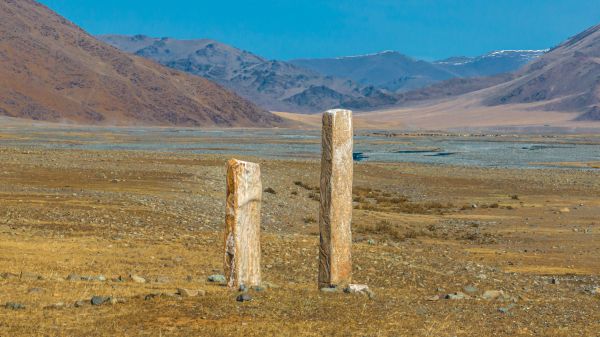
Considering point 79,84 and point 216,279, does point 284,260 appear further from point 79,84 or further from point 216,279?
point 79,84

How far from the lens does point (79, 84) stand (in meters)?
168

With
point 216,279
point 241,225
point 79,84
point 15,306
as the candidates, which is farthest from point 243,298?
point 79,84

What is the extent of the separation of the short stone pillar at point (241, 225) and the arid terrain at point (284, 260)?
341 mm

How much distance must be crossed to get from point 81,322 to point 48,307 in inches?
32.7

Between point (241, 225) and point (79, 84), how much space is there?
163297 mm

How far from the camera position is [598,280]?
53.3 ft

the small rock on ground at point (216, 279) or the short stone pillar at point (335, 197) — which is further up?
the short stone pillar at point (335, 197)

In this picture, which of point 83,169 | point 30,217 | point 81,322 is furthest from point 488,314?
point 83,169

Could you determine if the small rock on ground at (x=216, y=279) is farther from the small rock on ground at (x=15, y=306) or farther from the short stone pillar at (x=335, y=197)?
the small rock on ground at (x=15, y=306)

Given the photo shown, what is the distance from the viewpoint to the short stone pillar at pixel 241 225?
37.8 ft

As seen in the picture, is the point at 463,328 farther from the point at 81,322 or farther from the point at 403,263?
the point at 403,263

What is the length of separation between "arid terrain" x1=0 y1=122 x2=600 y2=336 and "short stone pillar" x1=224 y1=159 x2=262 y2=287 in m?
0.34

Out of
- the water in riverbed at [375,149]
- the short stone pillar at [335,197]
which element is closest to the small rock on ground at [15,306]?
the short stone pillar at [335,197]

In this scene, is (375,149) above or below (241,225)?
below
